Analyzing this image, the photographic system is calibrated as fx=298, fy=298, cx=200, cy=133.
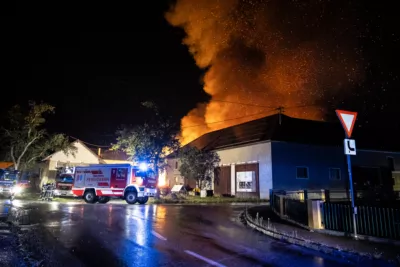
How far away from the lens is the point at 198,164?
28859 mm

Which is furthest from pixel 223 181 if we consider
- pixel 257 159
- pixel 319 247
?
pixel 319 247

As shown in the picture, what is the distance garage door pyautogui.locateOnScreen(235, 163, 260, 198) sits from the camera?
25372 mm

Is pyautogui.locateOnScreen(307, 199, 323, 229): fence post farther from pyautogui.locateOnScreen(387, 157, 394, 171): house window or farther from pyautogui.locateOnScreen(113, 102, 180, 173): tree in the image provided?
pyautogui.locateOnScreen(387, 157, 394, 171): house window

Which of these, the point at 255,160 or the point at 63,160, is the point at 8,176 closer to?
the point at 63,160

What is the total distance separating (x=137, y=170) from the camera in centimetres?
2073

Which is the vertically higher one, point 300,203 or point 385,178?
point 385,178

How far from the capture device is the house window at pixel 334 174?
87.9ft

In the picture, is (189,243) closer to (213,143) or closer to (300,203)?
(300,203)

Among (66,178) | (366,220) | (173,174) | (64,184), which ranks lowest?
(366,220)

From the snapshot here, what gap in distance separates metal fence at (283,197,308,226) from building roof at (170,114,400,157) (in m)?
12.2

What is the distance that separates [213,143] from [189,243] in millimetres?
25843

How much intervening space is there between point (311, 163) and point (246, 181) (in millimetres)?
5871

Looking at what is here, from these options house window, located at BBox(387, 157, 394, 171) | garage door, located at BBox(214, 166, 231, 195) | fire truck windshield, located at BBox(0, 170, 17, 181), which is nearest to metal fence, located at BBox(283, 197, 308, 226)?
garage door, located at BBox(214, 166, 231, 195)

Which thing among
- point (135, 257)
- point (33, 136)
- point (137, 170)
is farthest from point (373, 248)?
point (33, 136)
